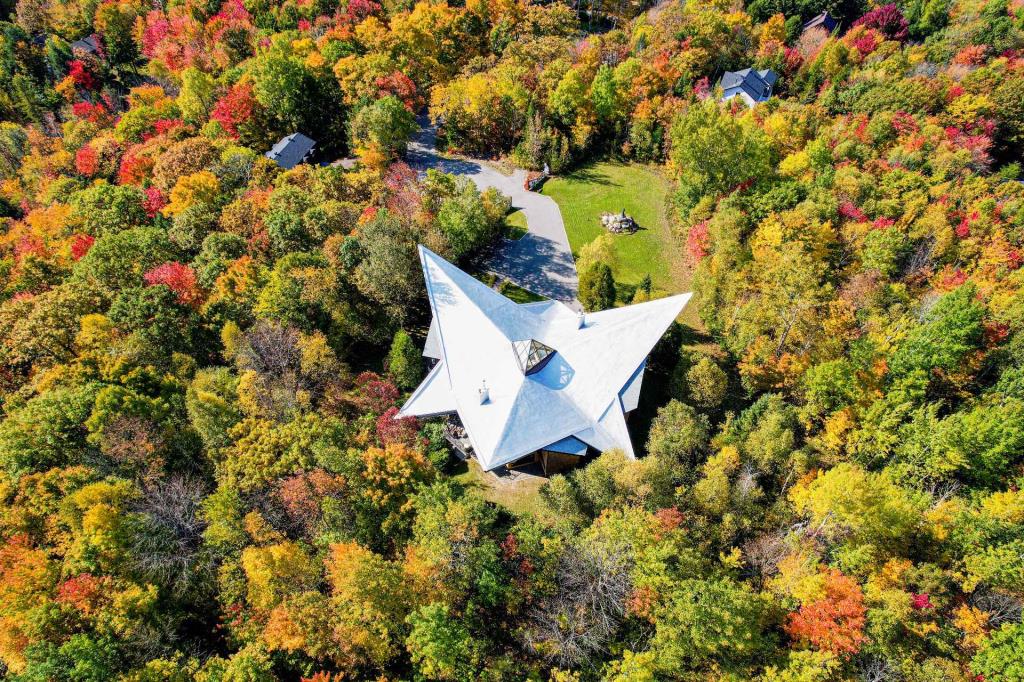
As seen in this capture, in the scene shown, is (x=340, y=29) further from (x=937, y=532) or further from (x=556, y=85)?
(x=937, y=532)

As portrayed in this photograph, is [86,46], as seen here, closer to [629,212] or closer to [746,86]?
[629,212]

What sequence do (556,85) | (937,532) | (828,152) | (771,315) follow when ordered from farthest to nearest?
1. (556,85)
2. (828,152)
3. (771,315)
4. (937,532)

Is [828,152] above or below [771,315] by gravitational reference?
above

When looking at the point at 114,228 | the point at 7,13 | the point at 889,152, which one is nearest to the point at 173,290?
the point at 114,228

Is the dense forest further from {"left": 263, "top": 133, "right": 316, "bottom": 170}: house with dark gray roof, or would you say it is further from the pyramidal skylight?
the pyramidal skylight

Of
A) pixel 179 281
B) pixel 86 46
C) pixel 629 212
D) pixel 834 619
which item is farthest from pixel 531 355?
pixel 86 46

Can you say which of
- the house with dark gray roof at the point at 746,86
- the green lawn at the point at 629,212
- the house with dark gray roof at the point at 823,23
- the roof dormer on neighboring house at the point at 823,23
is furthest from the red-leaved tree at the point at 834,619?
the house with dark gray roof at the point at 823,23
